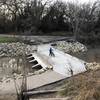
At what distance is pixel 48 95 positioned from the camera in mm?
13711

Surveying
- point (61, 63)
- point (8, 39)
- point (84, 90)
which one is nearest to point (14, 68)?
point (61, 63)

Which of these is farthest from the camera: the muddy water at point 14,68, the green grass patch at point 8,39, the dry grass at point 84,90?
the green grass patch at point 8,39

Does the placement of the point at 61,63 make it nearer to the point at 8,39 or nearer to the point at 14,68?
the point at 14,68

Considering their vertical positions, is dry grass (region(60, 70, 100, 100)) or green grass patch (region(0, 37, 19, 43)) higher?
dry grass (region(60, 70, 100, 100))

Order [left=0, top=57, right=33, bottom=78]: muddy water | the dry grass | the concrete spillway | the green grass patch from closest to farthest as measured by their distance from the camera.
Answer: the dry grass, the concrete spillway, [left=0, top=57, right=33, bottom=78]: muddy water, the green grass patch

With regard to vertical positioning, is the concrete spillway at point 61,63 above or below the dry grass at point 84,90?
below

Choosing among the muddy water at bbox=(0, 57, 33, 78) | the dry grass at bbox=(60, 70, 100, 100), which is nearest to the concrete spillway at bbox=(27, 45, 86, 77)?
the muddy water at bbox=(0, 57, 33, 78)

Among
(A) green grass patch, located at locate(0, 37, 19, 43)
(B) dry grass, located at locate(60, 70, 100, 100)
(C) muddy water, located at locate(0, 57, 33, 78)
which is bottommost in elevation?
(C) muddy water, located at locate(0, 57, 33, 78)

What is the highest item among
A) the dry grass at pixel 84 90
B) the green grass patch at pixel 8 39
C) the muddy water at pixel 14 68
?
the dry grass at pixel 84 90

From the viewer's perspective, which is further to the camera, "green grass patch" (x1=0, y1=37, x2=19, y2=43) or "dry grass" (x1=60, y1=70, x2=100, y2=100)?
"green grass patch" (x1=0, y1=37, x2=19, y2=43)

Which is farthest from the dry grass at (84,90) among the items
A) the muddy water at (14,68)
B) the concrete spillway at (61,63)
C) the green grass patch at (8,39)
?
the green grass patch at (8,39)

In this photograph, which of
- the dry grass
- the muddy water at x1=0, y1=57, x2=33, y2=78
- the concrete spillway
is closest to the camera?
the dry grass

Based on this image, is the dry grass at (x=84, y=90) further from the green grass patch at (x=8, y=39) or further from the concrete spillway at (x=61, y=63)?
the green grass patch at (x=8, y=39)

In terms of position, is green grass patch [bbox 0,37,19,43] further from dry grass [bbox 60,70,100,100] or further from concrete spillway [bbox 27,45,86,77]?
dry grass [bbox 60,70,100,100]
